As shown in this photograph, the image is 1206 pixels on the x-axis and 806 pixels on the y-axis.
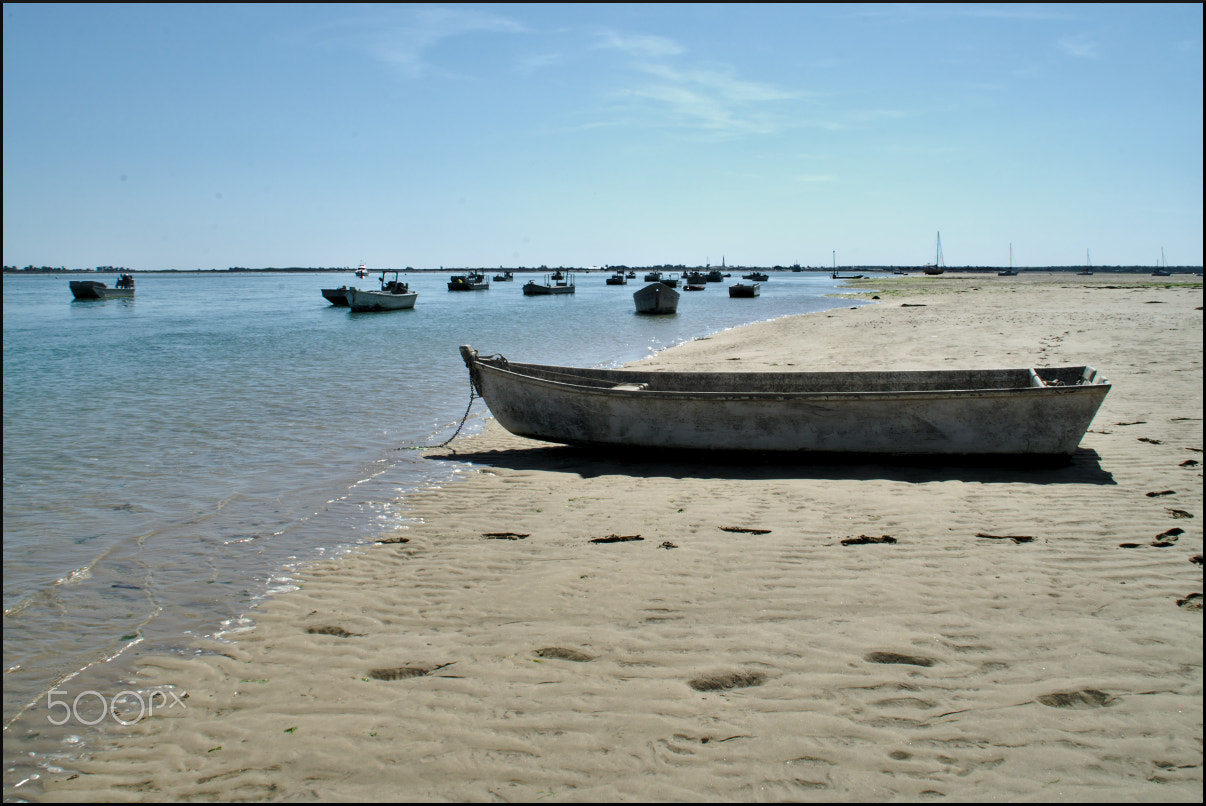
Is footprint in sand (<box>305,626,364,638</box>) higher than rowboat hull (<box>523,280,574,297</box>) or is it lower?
lower

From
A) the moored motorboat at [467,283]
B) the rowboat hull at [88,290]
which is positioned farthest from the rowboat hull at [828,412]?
the moored motorboat at [467,283]

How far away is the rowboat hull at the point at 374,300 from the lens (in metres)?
47.1

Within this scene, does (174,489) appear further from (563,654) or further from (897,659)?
(897,659)

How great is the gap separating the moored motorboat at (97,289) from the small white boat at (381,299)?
30.2 m

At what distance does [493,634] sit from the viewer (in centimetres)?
437

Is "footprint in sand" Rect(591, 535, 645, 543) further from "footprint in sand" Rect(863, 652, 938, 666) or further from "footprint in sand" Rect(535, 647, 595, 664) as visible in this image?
"footprint in sand" Rect(863, 652, 938, 666)

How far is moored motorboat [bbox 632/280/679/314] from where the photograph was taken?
132 feet

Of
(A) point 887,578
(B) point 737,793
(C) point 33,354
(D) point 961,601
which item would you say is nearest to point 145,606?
(B) point 737,793

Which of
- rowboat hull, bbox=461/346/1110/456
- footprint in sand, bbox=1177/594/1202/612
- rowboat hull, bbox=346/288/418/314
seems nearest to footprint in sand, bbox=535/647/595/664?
footprint in sand, bbox=1177/594/1202/612

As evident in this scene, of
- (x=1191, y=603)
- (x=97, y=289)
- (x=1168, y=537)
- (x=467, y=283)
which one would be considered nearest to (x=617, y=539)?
(x=1191, y=603)

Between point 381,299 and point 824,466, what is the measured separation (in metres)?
44.0

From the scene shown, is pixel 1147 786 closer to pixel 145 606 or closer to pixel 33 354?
pixel 145 606

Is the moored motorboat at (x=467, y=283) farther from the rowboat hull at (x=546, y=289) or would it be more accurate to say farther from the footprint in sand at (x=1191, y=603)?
the footprint in sand at (x=1191, y=603)

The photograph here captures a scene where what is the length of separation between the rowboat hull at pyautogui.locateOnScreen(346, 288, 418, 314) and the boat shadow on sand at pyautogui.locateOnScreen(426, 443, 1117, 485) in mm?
40377
